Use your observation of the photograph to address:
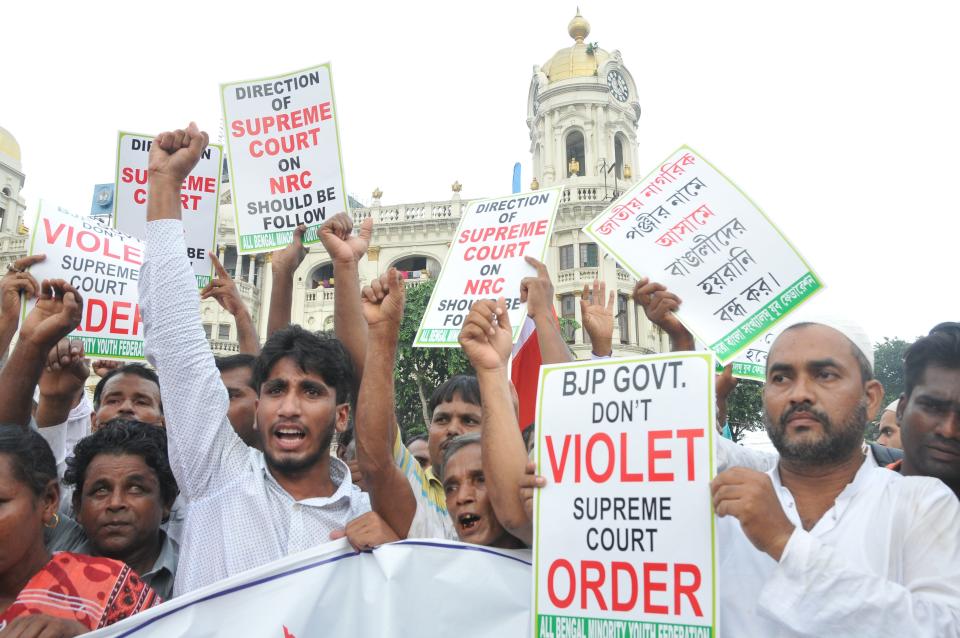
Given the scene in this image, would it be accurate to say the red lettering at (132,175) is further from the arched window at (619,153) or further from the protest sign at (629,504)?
the arched window at (619,153)

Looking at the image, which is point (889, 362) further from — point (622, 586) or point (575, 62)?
point (622, 586)

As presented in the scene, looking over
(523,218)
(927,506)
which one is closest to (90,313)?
(523,218)

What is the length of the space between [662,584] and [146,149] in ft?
16.3

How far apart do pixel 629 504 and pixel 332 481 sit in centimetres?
135

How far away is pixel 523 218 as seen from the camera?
500 centimetres

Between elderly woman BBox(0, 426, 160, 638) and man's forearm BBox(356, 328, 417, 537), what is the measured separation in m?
0.83

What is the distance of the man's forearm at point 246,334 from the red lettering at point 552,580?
3.02m

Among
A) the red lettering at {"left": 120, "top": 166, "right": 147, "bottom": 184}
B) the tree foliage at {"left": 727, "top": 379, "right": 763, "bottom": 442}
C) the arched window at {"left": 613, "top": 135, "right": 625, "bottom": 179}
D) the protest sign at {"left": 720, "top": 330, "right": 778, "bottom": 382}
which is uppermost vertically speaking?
the arched window at {"left": 613, "top": 135, "right": 625, "bottom": 179}

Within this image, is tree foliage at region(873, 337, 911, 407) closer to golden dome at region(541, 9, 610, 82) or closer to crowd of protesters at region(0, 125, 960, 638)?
golden dome at region(541, 9, 610, 82)


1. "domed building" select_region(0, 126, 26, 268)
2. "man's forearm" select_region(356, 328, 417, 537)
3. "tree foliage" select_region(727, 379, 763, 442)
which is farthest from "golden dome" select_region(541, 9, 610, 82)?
"man's forearm" select_region(356, 328, 417, 537)

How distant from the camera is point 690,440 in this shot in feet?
8.28

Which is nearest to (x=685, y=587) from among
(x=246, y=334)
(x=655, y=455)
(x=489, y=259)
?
(x=655, y=455)

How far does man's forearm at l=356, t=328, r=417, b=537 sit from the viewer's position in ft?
9.68

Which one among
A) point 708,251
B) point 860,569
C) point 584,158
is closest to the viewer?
point 860,569
